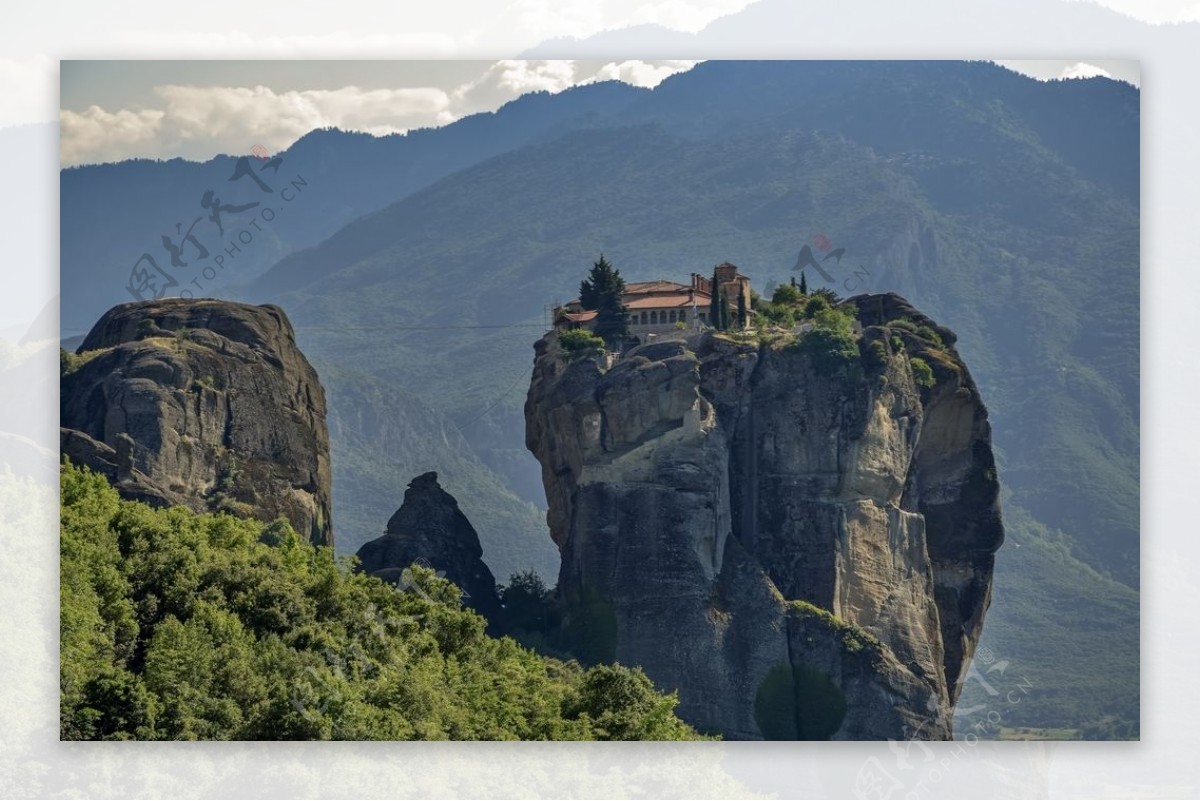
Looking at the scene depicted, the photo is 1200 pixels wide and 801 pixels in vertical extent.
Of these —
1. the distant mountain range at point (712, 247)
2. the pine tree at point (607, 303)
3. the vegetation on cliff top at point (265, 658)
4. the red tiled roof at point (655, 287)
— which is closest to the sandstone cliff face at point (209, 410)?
the distant mountain range at point (712, 247)

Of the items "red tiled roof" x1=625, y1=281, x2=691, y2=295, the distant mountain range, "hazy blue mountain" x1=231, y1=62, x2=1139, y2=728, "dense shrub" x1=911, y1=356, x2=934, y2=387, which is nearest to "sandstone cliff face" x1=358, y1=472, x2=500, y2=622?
the distant mountain range

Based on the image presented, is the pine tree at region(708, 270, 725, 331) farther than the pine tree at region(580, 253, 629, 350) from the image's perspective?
No

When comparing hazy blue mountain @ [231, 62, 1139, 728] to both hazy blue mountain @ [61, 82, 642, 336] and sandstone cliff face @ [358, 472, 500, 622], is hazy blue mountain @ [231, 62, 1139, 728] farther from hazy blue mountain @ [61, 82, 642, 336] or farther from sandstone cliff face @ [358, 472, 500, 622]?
sandstone cliff face @ [358, 472, 500, 622]

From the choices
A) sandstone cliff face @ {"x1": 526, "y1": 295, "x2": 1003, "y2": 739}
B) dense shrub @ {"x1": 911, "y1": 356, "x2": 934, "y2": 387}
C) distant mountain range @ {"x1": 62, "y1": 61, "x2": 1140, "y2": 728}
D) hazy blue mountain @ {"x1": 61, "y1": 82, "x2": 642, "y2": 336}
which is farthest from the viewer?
dense shrub @ {"x1": 911, "y1": 356, "x2": 934, "y2": 387}

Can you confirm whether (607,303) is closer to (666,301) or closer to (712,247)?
(666,301)

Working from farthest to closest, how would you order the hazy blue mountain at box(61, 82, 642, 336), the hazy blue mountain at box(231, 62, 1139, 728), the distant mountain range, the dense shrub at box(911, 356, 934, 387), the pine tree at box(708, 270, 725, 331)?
the dense shrub at box(911, 356, 934, 387) → the hazy blue mountain at box(231, 62, 1139, 728) → the pine tree at box(708, 270, 725, 331) → the distant mountain range → the hazy blue mountain at box(61, 82, 642, 336)

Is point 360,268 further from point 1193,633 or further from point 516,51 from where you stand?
point 1193,633

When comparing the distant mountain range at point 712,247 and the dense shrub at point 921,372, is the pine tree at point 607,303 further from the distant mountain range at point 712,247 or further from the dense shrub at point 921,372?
the dense shrub at point 921,372

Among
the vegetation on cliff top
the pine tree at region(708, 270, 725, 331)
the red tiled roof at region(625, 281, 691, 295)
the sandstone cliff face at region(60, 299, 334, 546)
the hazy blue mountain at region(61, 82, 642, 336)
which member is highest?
the hazy blue mountain at region(61, 82, 642, 336)
